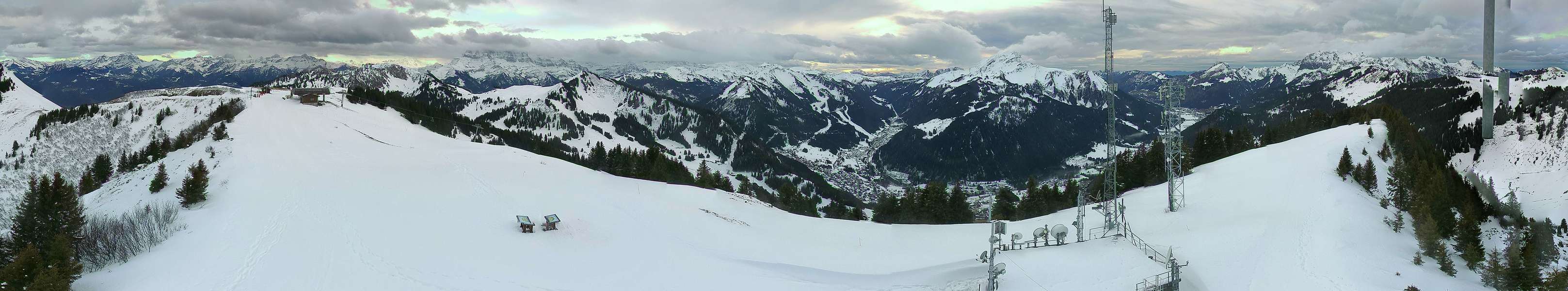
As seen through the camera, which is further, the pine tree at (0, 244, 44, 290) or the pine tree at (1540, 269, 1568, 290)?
the pine tree at (1540, 269, 1568, 290)

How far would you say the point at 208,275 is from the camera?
20.8 metres

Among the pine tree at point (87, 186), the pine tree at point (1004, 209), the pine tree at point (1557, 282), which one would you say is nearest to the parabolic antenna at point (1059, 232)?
the pine tree at point (1557, 282)

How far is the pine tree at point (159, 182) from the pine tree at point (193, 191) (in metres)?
3.55

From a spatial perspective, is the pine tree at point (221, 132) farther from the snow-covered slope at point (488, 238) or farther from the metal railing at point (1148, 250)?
the metal railing at point (1148, 250)

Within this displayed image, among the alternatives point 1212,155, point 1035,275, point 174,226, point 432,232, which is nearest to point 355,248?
point 432,232

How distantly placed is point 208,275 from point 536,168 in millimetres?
26692

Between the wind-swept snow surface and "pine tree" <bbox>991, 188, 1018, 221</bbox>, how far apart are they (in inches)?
361

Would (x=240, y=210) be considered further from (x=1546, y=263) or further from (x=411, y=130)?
(x=1546, y=263)

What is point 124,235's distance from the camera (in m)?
23.7

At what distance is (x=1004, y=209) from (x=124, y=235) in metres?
57.1

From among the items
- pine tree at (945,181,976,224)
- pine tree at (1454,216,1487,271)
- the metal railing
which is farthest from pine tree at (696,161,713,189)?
pine tree at (1454,216,1487,271)

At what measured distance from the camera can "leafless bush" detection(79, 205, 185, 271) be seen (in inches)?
898

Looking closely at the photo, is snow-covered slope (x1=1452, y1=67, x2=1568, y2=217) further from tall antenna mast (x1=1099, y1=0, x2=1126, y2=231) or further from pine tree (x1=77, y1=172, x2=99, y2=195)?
pine tree (x1=77, y1=172, x2=99, y2=195)

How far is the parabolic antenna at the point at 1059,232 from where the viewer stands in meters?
29.2
